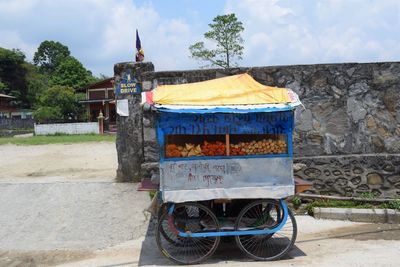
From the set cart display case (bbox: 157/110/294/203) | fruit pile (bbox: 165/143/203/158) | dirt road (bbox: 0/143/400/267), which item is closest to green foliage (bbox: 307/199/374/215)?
dirt road (bbox: 0/143/400/267)

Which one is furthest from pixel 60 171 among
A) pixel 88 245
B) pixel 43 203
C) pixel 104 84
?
pixel 104 84

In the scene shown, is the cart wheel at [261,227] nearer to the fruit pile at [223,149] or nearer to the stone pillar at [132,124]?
the fruit pile at [223,149]

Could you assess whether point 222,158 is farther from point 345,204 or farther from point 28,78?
point 28,78

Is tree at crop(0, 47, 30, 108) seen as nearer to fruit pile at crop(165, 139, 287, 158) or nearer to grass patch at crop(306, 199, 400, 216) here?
grass patch at crop(306, 199, 400, 216)

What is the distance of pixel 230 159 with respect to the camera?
20.7ft

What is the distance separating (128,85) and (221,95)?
3670 mm

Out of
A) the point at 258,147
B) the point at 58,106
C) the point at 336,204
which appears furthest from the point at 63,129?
the point at 258,147

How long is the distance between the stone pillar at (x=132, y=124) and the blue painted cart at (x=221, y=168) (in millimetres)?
3264

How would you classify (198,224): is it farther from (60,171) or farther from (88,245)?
(60,171)

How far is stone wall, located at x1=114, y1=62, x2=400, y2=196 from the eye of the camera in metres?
9.27

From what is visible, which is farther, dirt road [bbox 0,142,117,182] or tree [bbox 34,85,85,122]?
tree [bbox 34,85,85,122]

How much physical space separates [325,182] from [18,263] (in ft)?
18.9

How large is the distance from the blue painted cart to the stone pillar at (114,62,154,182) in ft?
10.7

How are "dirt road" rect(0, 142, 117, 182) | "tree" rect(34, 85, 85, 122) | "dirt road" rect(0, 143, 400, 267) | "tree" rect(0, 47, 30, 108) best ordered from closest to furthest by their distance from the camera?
"dirt road" rect(0, 143, 400, 267) < "dirt road" rect(0, 142, 117, 182) < "tree" rect(34, 85, 85, 122) < "tree" rect(0, 47, 30, 108)
